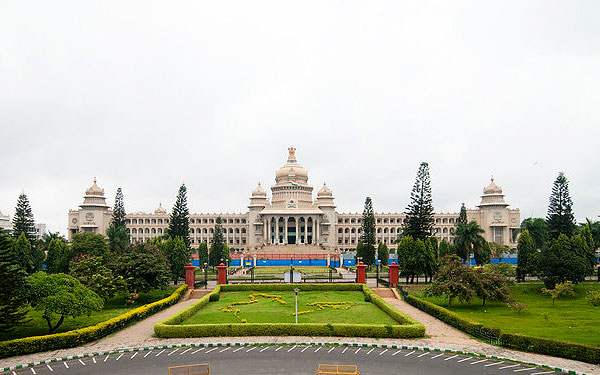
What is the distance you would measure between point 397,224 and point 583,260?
198ft

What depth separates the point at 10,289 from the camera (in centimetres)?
1650

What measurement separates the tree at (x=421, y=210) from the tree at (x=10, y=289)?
105 ft

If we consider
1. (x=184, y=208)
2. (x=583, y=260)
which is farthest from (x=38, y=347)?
(x=184, y=208)

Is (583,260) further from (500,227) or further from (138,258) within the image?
(500,227)

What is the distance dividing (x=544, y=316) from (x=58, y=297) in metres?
19.9

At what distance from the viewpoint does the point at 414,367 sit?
14562 mm

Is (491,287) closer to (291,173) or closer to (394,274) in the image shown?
(394,274)

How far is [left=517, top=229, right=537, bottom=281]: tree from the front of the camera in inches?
1332

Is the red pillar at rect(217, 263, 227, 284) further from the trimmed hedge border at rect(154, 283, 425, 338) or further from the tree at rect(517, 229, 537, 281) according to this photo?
the tree at rect(517, 229, 537, 281)

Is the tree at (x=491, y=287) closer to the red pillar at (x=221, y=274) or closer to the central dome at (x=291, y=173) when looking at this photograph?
the red pillar at (x=221, y=274)

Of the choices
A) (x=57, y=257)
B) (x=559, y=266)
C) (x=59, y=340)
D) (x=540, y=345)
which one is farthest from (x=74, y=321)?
(x=559, y=266)

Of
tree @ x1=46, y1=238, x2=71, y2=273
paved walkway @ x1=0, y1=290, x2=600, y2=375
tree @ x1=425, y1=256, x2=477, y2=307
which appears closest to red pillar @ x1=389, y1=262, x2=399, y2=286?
tree @ x1=425, y1=256, x2=477, y2=307

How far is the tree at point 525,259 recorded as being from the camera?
1332 inches

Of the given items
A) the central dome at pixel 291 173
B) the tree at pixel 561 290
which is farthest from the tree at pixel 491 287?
the central dome at pixel 291 173
